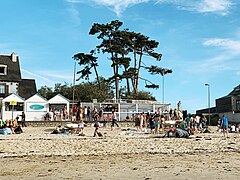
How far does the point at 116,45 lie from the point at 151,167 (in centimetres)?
3272

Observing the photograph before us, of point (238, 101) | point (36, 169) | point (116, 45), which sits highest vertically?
point (116, 45)

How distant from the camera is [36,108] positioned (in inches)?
1294

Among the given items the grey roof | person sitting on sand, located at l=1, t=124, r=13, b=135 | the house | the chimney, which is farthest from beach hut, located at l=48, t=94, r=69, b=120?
the grey roof

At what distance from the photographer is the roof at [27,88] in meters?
52.2

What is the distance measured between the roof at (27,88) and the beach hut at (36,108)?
63.4 ft

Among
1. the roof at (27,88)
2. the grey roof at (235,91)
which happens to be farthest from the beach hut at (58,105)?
the grey roof at (235,91)

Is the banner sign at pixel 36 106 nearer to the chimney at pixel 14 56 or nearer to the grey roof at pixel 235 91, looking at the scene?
the chimney at pixel 14 56

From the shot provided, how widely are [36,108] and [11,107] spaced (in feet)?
9.08

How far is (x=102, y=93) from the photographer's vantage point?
46531mm

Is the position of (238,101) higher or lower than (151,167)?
higher

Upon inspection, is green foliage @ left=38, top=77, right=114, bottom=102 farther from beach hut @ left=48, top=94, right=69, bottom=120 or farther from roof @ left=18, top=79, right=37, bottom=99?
beach hut @ left=48, top=94, right=69, bottom=120

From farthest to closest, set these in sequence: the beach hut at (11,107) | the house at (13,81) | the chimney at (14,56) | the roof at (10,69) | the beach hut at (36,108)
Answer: the chimney at (14,56), the roof at (10,69), the house at (13,81), the beach hut at (11,107), the beach hut at (36,108)

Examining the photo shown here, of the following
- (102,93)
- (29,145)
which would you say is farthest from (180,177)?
(102,93)

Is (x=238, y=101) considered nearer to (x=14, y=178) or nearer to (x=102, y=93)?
(x=102, y=93)
